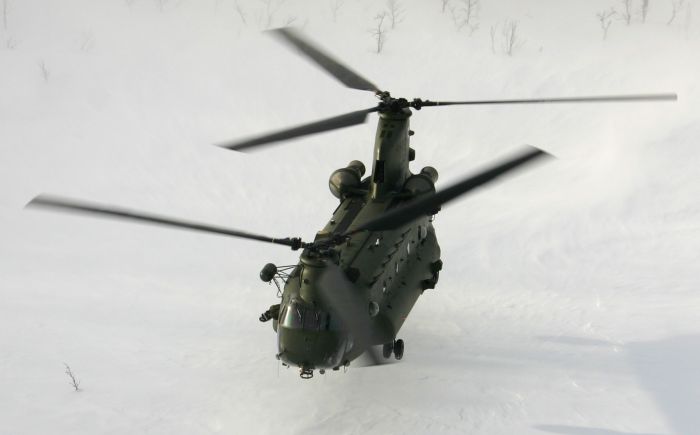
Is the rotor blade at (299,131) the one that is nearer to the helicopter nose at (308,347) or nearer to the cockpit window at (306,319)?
the cockpit window at (306,319)

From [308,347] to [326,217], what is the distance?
11.1 metres

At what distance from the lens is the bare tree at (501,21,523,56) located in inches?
1219

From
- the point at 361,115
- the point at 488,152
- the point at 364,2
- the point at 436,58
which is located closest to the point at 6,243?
the point at 361,115

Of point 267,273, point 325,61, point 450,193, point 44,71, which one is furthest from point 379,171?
point 44,71

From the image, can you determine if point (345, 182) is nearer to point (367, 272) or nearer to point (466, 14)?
point (367, 272)

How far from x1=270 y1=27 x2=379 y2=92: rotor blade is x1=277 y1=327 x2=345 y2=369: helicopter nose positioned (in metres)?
4.58

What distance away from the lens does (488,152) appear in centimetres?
2472

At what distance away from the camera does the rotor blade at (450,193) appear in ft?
28.5

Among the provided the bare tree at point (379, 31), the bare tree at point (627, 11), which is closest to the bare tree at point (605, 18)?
the bare tree at point (627, 11)

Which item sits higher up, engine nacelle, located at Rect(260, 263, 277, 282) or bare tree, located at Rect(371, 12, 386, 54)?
bare tree, located at Rect(371, 12, 386, 54)

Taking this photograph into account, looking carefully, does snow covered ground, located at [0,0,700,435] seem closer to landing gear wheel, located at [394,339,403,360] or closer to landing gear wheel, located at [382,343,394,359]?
landing gear wheel, located at [394,339,403,360]

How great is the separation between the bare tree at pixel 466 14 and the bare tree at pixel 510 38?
1.48 meters

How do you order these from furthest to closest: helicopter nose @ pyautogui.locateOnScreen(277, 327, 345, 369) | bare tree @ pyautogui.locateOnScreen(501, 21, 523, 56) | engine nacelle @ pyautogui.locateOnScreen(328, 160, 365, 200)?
bare tree @ pyautogui.locateOnScreen(501, 21, 523, 56)
engine nacelle @ pyautogui.locateOnScreen(328, 160, 365, 200)
helicopter nose @ pyautogui.locateOnScreen(277, 327, 345, 369)

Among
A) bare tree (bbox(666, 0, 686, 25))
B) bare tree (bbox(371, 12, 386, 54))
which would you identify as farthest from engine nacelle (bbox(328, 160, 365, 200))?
bare tree (bbox(666, 0, 686, 25))
